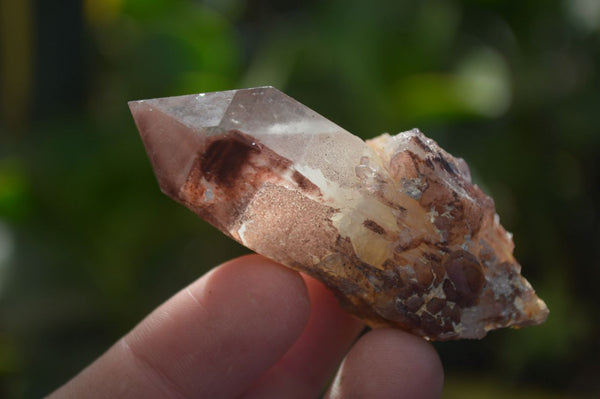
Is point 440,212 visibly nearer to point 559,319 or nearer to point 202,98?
point 202,98

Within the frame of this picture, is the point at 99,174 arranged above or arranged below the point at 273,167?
below

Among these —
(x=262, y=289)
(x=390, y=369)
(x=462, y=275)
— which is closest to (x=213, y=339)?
(x=262, y=289)

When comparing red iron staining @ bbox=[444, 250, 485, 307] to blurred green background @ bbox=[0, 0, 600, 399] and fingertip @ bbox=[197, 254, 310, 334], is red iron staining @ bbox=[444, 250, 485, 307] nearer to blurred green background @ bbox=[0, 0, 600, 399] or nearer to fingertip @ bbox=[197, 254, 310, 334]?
fingertip @ bbox=[197, 254, 310, 334]

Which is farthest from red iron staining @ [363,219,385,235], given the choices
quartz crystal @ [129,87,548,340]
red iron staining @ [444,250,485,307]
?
red iron staining @ [444,250,485,307]

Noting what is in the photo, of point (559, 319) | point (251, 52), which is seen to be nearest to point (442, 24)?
point (251, 52)

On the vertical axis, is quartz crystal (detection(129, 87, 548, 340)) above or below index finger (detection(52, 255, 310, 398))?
above

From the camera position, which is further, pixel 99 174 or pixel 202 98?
pixel 99 174
